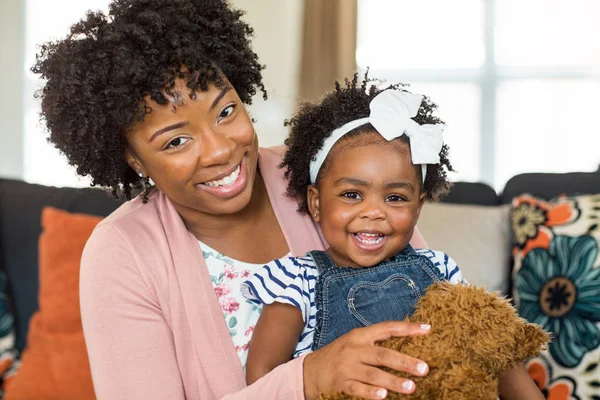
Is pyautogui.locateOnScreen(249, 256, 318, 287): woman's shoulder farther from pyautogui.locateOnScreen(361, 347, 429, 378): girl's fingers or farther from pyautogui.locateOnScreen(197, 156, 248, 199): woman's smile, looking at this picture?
pyautogui.locateOnScreen(361, 347, 429, 378): girl's fingers

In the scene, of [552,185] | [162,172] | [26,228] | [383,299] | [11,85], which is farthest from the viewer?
[11,85]

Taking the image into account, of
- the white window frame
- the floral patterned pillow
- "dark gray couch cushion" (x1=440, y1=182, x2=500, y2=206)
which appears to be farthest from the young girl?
the white window frame

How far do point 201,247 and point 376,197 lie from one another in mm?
481

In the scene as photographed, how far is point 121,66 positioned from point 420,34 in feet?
10.3

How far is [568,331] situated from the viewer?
6.57ft

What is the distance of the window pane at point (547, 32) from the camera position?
404 cm

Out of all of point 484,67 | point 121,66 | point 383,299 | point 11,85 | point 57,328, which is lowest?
point 57,328

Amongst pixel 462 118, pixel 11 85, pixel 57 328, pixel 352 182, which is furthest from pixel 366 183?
pixel 11 85

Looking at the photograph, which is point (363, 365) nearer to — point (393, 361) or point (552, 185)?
point (393, 361)

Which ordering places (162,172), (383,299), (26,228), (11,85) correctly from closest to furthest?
(383,299)
(162,172)
(26,228)
(11,85)

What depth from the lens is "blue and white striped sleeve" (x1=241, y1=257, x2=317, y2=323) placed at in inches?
54.4

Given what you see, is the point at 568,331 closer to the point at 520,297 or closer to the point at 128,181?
the point at 520,297

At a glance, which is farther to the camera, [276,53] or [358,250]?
[276,53]

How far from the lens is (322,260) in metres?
1.45
